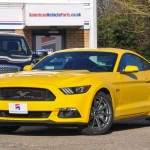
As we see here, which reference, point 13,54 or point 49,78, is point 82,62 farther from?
point 13,54

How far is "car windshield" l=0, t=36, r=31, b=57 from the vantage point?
54.8ft

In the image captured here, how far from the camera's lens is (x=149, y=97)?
39.7ft

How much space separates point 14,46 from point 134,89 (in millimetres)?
6159

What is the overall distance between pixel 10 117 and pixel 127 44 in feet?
69.4

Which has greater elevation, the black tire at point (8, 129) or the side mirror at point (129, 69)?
the side mirror at point (129, 69)

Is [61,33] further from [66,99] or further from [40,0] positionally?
[66,99]

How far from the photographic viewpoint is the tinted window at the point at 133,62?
1166 cm

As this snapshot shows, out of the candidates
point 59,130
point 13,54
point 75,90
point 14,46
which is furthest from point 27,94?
point 14,46

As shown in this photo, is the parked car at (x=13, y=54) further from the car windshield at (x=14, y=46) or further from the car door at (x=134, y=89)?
the car door at (x=134, y=89)

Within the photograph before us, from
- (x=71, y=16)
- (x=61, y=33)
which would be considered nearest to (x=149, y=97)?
(x=71, y=16)

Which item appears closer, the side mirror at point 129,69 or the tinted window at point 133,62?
the side mirror at point 129,69

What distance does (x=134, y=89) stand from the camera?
11570 millimetres

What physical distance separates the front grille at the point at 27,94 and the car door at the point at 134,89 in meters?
1.52

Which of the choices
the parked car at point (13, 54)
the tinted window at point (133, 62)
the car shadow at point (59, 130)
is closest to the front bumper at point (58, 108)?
the car shadow at point (59, 130)
